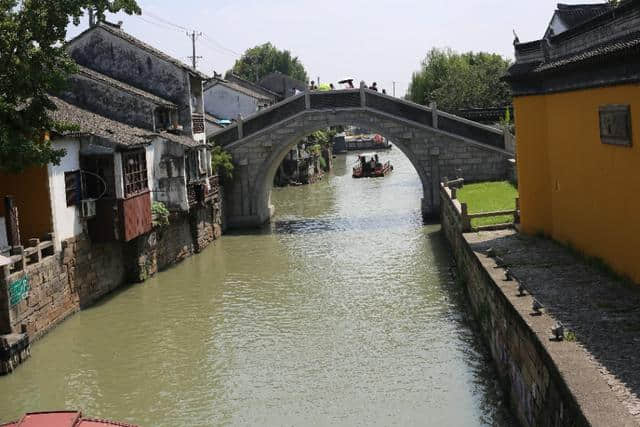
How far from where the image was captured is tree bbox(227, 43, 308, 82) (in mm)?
96625

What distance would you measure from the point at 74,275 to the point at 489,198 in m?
12.8

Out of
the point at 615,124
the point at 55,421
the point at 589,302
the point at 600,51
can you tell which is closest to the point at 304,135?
the point at 600,51

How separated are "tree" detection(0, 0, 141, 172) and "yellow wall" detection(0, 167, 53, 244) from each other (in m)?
2.83

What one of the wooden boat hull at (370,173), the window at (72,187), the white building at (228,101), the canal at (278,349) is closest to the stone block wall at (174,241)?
the canal at (278,349)

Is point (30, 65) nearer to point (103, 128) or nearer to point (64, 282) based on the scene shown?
point (64, 282)

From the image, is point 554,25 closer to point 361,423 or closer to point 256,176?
point 361,423

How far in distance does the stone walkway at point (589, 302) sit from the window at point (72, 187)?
8742 mm

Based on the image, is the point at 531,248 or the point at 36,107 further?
the point at 531,248

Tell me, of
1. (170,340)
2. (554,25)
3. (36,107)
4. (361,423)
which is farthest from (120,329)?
(554,25)

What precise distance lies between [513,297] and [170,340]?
25.1ft

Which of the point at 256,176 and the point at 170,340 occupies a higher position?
the point at 256,176

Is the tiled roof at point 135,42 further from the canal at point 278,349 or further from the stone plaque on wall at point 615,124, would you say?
the stone plaque on wall at point 615,124

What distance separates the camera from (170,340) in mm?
16625

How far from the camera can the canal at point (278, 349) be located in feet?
41.3
